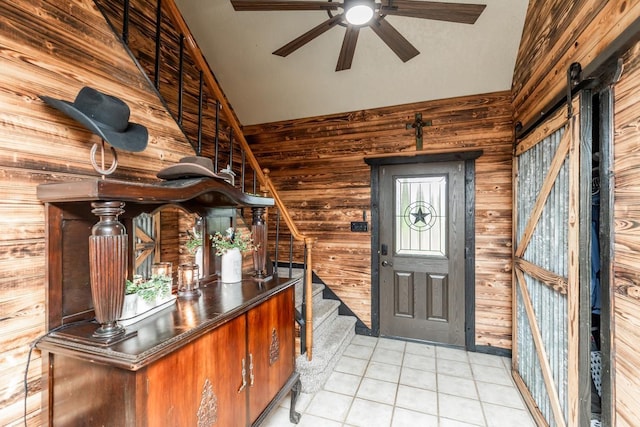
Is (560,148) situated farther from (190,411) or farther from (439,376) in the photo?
(190,411)

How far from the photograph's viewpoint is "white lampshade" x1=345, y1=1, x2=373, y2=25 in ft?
5.32

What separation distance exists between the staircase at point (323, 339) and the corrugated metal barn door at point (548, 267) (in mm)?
1616

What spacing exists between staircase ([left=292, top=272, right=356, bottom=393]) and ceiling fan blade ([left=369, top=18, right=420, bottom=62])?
2429 millimetres

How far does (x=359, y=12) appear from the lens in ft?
5.53

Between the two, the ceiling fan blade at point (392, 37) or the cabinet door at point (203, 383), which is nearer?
the cabinet door at point (203, 383)

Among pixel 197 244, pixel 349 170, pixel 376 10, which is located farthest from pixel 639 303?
pixel 349 170

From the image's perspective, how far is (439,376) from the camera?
2750 millimetres

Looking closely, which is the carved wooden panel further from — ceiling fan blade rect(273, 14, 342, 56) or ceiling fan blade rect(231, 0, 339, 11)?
ceiling fan blade rect(231, 0, 339, 11)

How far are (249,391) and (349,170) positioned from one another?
271 cm

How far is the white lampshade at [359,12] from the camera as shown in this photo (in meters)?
1.62

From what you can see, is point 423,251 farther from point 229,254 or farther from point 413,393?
point 229,254

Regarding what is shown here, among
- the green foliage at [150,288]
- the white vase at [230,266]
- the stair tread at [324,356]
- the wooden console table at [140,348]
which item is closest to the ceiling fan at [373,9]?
the wooden console table at [140,348]

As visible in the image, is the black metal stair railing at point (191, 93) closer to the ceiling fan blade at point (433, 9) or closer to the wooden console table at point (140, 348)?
the wooden console table at point (140, 348)

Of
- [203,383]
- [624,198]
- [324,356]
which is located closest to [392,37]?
[624,198]
